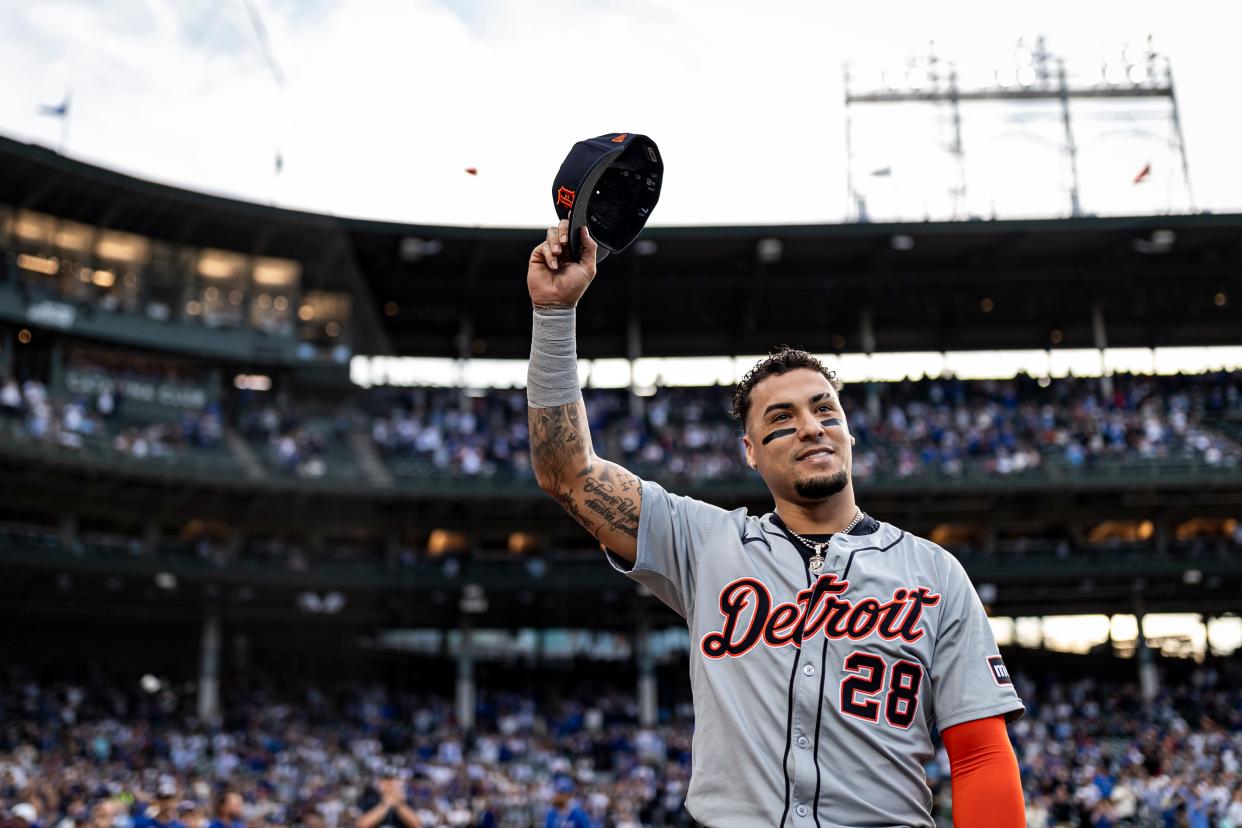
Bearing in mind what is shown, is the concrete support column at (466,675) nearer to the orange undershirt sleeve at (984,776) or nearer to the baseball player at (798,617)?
the baseball player at (798,617)

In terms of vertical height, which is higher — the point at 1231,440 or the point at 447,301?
the point at 447,301

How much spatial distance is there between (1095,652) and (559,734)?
15.0 metres

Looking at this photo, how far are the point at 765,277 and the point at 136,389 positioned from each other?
18.2 meters

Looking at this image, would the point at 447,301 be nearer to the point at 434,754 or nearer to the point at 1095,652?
the point at 434,754

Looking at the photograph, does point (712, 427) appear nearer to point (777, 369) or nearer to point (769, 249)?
point (769, 249)

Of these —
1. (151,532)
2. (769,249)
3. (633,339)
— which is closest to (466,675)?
(151,532)

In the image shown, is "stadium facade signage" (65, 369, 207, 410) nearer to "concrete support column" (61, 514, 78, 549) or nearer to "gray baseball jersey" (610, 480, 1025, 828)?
"concrete support column" (61, 514, 78, 549)

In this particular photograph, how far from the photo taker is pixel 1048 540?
35.4 metres

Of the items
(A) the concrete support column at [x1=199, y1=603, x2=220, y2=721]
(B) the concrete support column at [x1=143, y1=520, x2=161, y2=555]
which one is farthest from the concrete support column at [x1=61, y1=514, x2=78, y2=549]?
(A) the concrete support column at [x1=199, y1=603, x2=220, y2=721]

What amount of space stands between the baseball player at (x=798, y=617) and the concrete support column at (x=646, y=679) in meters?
28.7

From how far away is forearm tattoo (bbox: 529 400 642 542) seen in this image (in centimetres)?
318

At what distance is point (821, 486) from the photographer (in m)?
3.08

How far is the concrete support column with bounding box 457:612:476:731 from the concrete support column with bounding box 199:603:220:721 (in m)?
5.99

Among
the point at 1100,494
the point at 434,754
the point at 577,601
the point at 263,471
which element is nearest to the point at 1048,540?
the point at 1100,494
